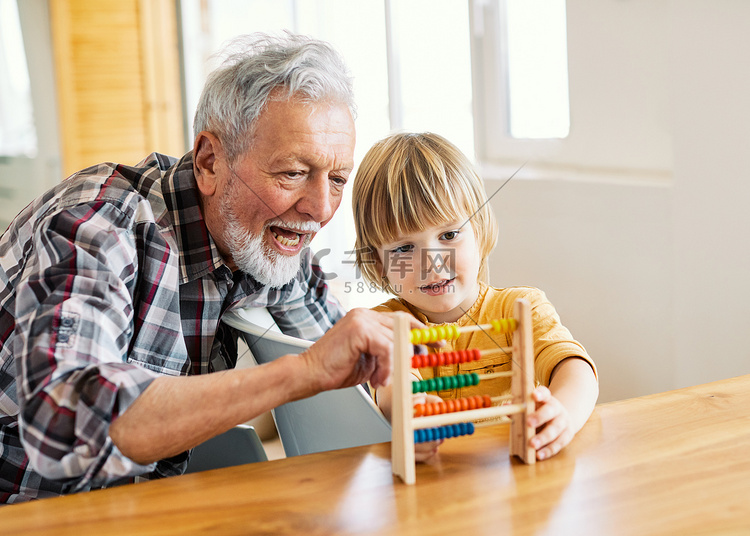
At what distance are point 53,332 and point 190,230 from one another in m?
0.48

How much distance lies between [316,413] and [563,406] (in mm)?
544

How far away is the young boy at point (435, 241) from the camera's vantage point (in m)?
1.41

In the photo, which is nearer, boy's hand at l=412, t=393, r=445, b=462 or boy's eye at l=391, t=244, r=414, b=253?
boy's hand at l=412, t=393, r=445, b=462

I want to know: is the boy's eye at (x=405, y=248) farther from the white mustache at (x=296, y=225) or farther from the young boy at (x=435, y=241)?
the white mustache at (x=296, y=225)

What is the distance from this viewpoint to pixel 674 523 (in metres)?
0.74

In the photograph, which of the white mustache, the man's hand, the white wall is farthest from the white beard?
the white wall

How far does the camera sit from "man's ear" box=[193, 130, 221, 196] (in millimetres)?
1430

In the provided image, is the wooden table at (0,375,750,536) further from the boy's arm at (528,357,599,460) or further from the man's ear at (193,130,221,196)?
the man's ear at (193,130,221,196)

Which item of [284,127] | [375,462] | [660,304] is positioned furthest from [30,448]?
[660,304]

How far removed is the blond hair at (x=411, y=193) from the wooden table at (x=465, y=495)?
564 millimetres

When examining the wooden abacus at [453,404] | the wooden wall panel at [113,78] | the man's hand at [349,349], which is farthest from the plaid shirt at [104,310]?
the wooden wall panel at [113,78]

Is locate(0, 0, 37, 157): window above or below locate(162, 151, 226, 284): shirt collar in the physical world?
above

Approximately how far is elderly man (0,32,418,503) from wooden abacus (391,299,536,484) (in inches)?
3.4

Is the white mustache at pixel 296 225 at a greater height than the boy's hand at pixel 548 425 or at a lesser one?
greater
